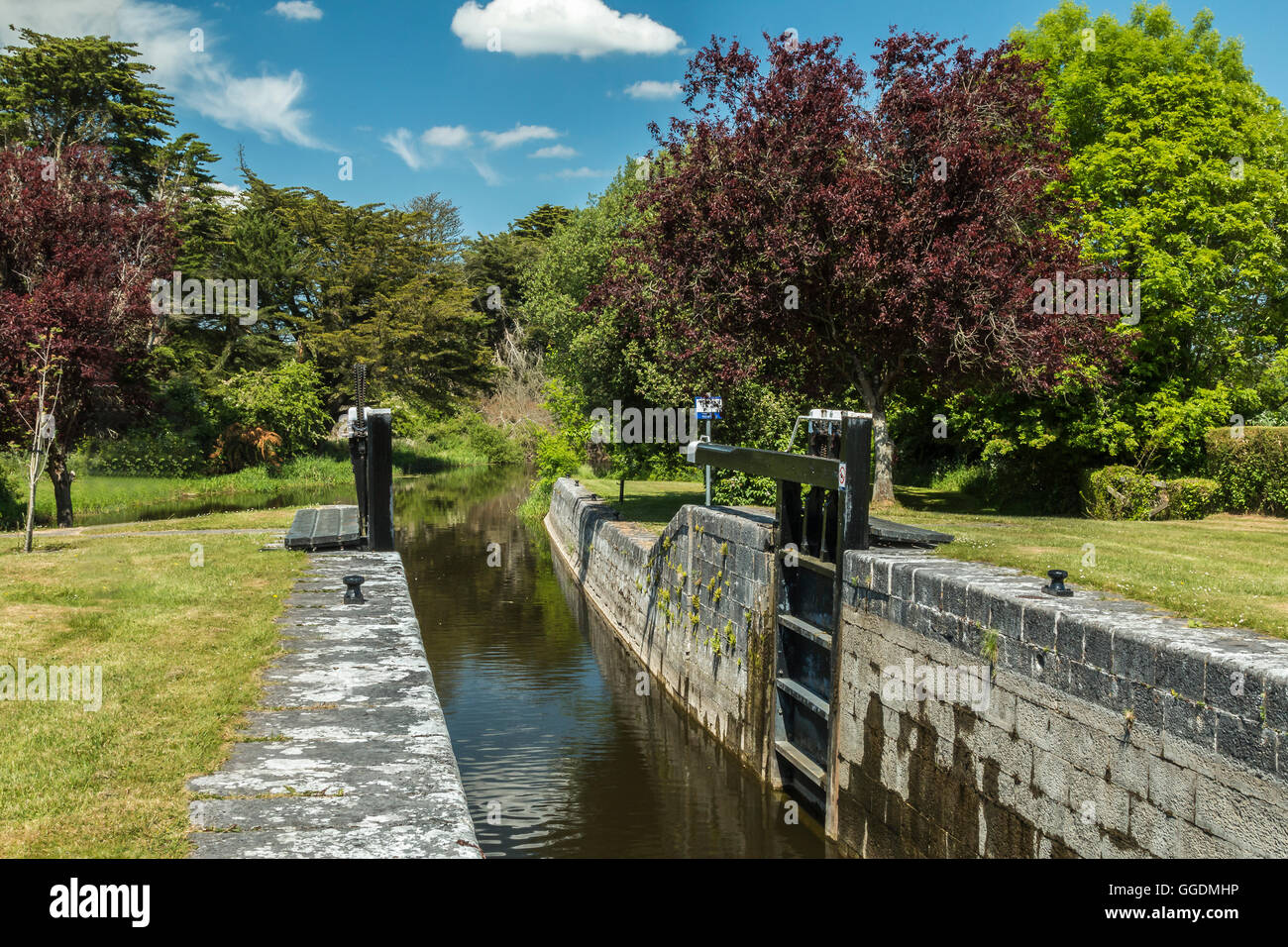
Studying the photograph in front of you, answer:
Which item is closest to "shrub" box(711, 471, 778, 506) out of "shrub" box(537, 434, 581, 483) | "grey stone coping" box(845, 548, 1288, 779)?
"grey stone coping" box(845, 548, 1288, 779)

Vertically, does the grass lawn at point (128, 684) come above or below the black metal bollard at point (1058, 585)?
below

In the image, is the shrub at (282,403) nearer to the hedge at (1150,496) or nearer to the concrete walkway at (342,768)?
the hedge at (1150,496)

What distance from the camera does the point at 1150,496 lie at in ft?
57.8

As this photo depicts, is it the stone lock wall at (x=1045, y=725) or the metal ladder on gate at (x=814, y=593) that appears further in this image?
the metal ladder on gate at (x=814, y=593)

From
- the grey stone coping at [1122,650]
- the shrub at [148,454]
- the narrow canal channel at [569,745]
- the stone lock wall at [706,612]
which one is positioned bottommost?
the narrow canal channel at [569,745]

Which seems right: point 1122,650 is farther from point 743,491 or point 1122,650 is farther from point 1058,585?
point 743,491

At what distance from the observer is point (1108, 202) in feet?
67.4

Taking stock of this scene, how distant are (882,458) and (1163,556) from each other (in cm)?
731

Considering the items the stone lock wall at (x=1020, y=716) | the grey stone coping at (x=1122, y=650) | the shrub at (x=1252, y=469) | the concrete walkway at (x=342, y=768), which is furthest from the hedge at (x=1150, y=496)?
the concrete walkway at (x=342, y=768)

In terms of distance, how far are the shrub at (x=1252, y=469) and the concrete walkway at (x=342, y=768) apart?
15225mm

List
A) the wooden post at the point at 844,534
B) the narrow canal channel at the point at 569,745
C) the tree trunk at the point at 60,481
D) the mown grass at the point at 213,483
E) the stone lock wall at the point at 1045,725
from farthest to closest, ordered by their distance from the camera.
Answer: the mown grass at the point at 213,483 < the tree trunk at the point at 60,481 < the narrow canal channel at the point at 569,745 < the wooden post at the point at 844,534 < the stone lock wall at the point at 1045,725

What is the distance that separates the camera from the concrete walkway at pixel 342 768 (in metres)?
4.57

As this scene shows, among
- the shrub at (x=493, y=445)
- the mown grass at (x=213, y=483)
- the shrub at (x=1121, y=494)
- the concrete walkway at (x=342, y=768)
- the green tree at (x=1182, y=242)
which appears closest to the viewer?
the concrete walkway at (x=342, y=768)
